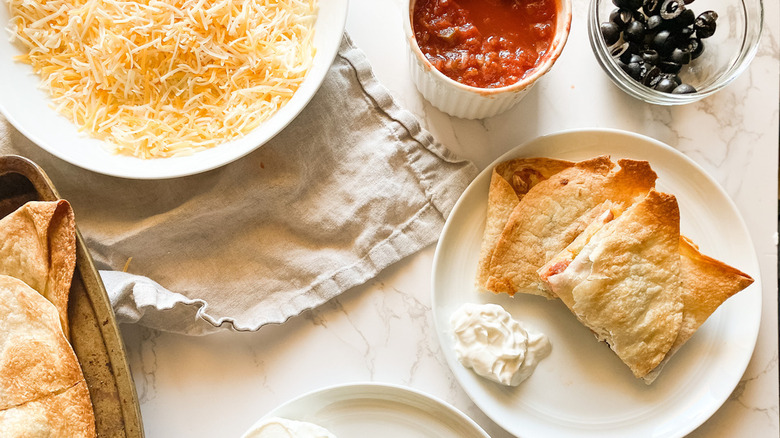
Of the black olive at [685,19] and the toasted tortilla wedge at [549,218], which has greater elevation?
the black olive at [685,19]

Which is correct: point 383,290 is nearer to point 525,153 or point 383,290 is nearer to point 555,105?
point 525,153

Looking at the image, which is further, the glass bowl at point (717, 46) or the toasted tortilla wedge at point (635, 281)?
the glass bowl at point (717, 46)

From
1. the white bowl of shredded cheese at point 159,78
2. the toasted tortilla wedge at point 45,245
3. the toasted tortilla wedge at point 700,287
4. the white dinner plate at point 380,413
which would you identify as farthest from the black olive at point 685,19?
the toasted tortilla wedge at point 45,245

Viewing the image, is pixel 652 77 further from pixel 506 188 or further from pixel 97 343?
pixel 97 343

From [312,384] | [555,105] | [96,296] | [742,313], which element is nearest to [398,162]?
[555,105]

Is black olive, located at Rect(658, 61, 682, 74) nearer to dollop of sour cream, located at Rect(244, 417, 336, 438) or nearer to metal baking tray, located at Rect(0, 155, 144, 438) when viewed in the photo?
dollop of sour cream, located at Rect(244, 417, 336, 438)

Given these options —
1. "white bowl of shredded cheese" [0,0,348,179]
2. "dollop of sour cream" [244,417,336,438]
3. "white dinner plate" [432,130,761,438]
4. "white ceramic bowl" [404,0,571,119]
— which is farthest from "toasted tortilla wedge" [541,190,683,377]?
"white bowl of shredded cheese" [0,0,348,179]

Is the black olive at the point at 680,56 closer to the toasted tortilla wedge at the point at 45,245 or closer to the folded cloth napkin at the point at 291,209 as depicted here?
the folded cloth napkin at the point at 291,209
